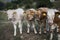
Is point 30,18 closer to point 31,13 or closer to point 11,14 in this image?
point 31,13

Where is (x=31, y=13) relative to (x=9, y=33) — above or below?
above

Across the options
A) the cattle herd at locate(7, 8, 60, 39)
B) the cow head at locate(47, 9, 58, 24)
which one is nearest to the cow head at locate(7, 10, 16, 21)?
the cattle herd at locate(7, 8, 60, 39)

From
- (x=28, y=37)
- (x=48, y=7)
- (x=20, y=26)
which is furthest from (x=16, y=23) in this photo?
(x=48, y=7)

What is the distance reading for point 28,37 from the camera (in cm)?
180

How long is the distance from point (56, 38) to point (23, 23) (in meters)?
0.31

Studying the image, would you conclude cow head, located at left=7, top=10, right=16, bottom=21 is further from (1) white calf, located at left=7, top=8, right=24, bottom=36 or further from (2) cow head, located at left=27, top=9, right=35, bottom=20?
(2) cow head, located at left=27, top=9, right=35, bottom=20

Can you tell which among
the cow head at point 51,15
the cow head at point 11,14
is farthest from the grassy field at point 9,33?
the cow head at point 51,15

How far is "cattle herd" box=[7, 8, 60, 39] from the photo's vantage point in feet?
5.84

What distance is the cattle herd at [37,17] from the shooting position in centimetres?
178

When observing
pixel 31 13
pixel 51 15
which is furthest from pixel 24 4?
pixel 51 15

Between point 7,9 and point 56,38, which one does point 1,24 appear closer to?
point 7,9

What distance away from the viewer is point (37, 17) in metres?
1.79

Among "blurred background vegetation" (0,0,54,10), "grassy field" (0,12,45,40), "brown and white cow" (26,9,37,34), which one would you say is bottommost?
"grassy field" (0,12,45,40)

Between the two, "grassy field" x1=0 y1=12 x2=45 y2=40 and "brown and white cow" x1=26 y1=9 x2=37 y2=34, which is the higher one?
"brown and white cow" x1=26 y1=9 x2=37 y2=34
